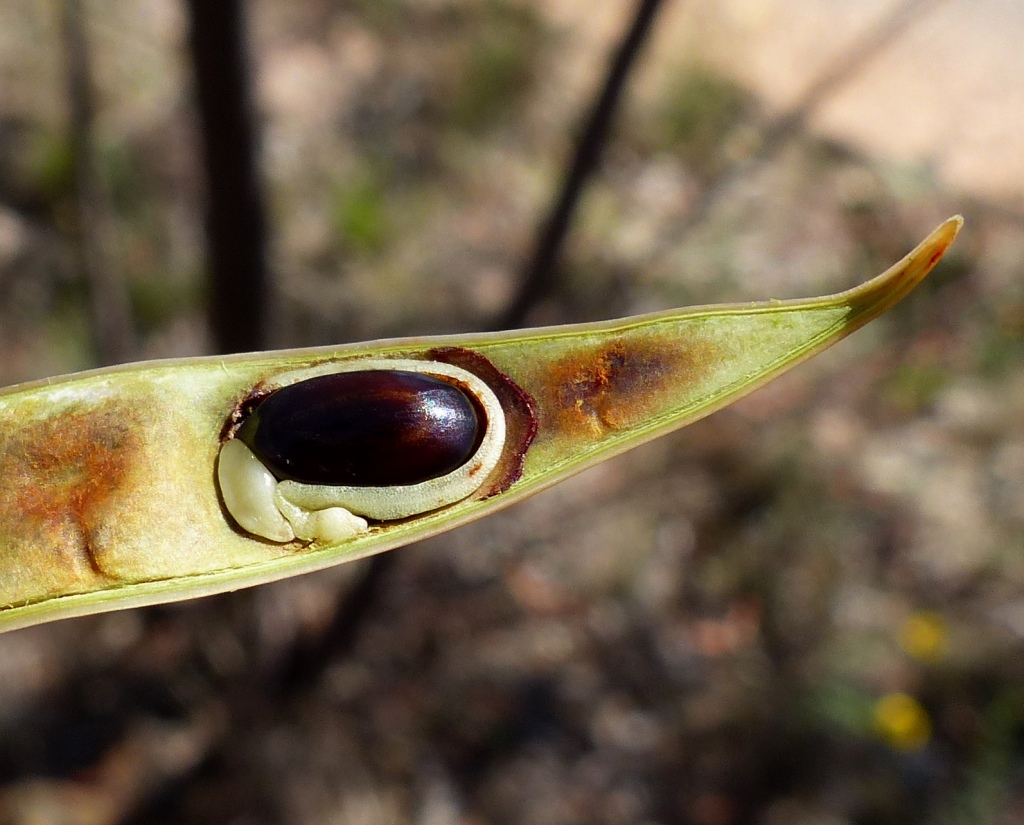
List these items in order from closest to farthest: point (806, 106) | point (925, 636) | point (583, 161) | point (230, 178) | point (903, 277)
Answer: point (903, 277), point (230, 178), point (583, 161), point (925, 636), point (806, 106)

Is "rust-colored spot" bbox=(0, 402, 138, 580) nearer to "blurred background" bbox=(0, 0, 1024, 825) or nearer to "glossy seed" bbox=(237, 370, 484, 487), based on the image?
"glossy seed" bbox=(237, 370, 484, 487)

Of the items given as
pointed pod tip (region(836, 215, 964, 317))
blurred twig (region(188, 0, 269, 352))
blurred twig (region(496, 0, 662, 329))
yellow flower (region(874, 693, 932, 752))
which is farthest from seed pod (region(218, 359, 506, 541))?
yellow flower (region(874, 693, 932, 752))

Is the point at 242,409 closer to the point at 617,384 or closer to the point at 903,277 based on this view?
the point at 617,384

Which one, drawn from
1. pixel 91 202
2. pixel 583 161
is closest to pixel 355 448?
pixel 583 161

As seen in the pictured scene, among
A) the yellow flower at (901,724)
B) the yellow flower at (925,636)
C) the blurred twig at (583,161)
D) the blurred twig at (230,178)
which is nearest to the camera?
the blurred twig at (230,178)

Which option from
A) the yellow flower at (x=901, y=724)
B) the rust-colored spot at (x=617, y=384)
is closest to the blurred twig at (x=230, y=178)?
the rust-colored spot at (x=617, y=384)

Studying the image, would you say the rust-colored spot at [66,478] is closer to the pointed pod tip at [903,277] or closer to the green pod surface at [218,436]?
the green pod surface at [218,436]
